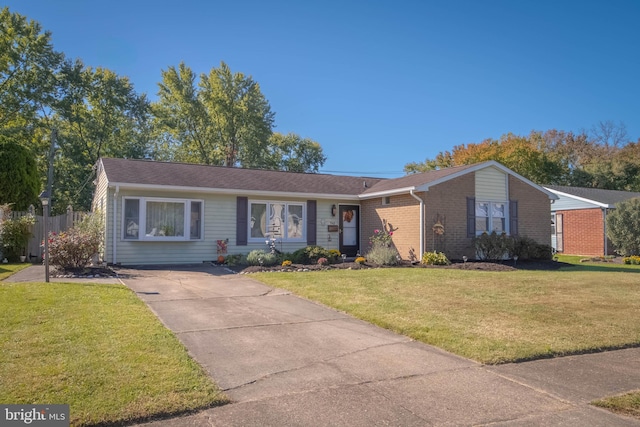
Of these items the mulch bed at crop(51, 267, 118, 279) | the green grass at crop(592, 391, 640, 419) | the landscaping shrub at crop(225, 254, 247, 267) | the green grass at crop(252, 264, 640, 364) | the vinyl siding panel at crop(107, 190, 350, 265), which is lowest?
the green grass at crop(592, 391, 640, 419)

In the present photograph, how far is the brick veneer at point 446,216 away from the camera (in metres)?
15.4

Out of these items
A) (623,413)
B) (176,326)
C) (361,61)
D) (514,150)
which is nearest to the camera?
(623,413)

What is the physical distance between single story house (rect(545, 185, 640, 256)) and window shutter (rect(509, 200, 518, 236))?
851 cm

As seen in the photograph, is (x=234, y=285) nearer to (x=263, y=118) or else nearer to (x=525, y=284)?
(x=525, y=284)

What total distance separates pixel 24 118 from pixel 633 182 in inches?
1832

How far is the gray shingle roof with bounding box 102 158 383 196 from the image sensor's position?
14.9m

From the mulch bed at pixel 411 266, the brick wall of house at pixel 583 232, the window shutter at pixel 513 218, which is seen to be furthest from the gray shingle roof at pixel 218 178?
the brick wall of house at pixel 583 232

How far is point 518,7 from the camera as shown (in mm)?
12406

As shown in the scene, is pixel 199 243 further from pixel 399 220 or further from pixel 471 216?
pixel 471 216

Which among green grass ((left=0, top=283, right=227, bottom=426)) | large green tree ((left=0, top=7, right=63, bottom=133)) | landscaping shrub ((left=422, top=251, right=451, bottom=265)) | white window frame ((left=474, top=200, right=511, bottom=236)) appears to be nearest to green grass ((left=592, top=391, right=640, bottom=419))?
green grass ((left=0, top=283, right=227, bottom=426))

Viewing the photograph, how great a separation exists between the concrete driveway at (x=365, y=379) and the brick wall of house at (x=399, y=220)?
29.7 feet

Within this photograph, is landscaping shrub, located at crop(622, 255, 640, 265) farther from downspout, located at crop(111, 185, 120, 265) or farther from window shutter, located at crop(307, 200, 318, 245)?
downspout, located at crop(111, 185, 120, 265)

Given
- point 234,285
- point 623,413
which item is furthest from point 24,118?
point 623,413

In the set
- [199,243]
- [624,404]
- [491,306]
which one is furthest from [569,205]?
[624,404]
